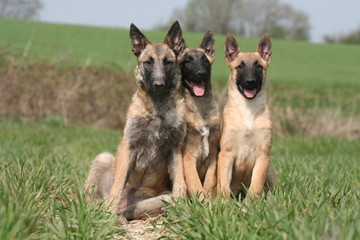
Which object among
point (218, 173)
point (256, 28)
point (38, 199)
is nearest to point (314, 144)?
point (218, 173)

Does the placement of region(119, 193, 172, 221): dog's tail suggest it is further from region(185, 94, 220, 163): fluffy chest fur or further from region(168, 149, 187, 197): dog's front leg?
region(185, 94, 220, 163): fluffy chest fur

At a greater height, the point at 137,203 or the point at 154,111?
the point at 154,111

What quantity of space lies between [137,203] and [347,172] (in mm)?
3047

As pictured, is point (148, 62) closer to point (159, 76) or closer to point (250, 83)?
point (159, 76)

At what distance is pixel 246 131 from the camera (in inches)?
207

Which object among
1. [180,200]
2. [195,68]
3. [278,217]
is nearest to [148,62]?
[195,68]

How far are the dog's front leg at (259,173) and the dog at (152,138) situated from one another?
0.76m

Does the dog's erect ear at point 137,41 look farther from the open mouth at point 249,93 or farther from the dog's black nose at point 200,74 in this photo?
the open mouth at point 249,93

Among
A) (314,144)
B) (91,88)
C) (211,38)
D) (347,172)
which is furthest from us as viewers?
(91,88)

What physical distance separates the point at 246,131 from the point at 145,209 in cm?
134

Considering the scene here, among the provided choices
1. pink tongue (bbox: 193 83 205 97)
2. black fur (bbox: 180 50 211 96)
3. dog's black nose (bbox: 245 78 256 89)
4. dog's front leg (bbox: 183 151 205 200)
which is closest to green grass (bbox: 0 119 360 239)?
dog's front leg (bbox: 183 151 205 200)

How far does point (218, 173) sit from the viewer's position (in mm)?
5258

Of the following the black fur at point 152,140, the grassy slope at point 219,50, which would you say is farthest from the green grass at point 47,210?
the grassy slope at point 219,50

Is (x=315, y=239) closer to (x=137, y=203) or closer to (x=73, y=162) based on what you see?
(x=137, y=203)
